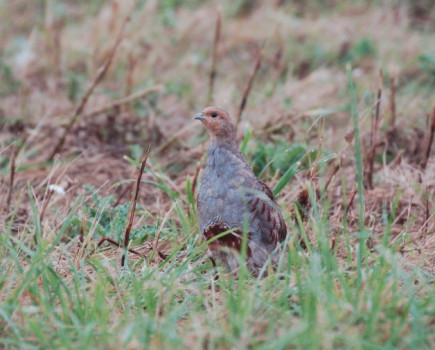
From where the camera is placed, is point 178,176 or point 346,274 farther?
point 178,176

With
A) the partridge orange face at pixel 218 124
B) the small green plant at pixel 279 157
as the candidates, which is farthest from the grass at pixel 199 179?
the partridge orange face at pixel 218 124

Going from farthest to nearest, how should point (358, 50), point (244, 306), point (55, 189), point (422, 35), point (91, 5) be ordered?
point (91, 5), point (422, 35), point (358, 50), point (55, 189), point (244, 306)

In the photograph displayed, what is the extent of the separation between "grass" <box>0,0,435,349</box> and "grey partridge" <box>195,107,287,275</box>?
112mm

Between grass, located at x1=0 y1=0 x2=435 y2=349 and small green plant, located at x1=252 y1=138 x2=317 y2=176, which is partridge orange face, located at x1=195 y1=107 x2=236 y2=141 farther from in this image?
small green plant, located at x1=252 y1=138 x2=317 y2=176

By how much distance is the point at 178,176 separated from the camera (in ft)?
15.3

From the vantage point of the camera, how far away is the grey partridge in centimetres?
315

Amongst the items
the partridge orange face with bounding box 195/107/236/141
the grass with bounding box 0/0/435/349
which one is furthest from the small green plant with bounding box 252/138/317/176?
the partridge orange face with bounding box 195/107/236/141

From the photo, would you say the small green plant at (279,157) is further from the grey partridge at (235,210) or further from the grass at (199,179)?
the grey partridge at (235,210)

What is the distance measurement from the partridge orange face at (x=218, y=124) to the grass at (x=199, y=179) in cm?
33

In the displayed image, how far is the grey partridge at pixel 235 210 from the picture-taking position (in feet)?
10.3

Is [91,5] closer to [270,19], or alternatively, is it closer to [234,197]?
[270,19]

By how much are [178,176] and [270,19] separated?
3.56m

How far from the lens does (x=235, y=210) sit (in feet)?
10.4

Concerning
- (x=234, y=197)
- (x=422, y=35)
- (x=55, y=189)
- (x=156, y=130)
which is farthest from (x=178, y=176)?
(x=422, y=35)
